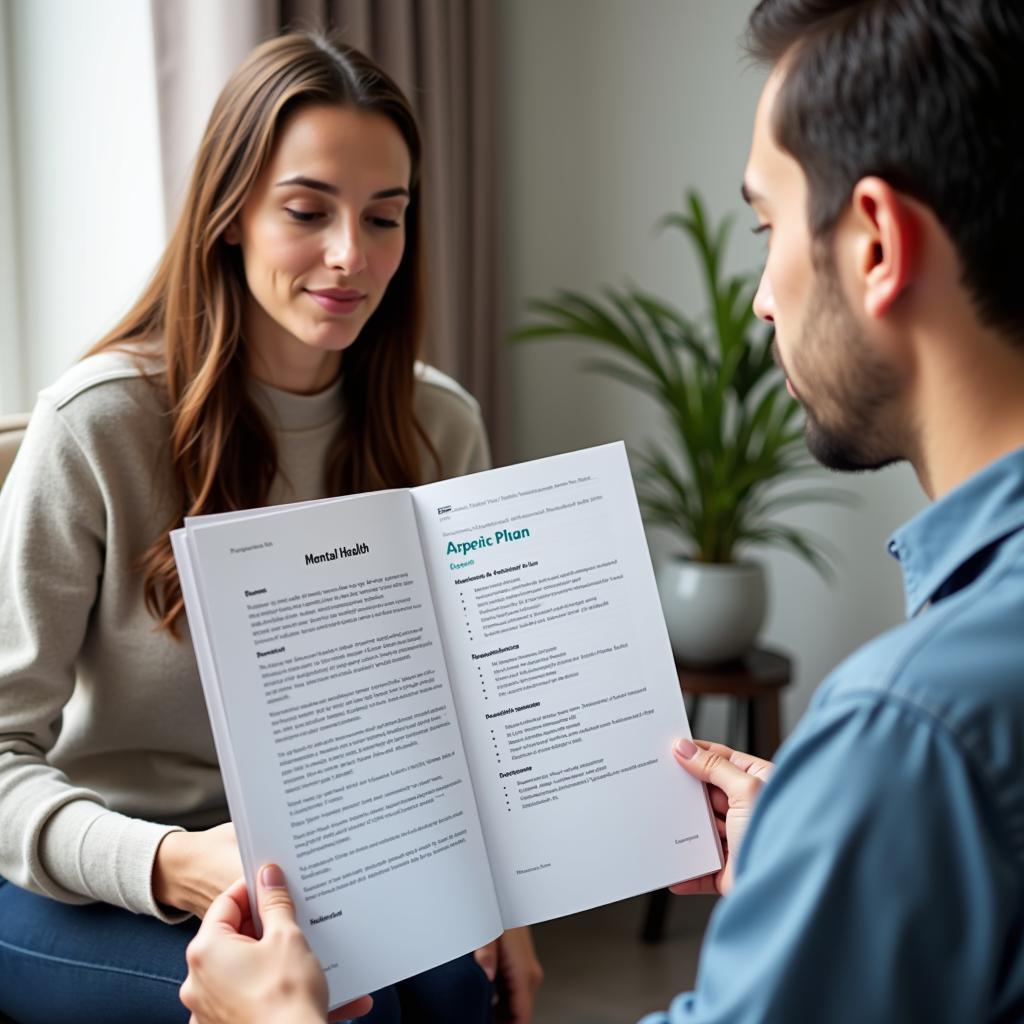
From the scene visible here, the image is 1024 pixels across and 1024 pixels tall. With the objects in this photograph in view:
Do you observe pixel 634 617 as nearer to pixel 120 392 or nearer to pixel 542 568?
pixel 542 568

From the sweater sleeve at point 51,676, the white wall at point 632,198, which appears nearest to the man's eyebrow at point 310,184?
the sweater sleeve at point 51,676

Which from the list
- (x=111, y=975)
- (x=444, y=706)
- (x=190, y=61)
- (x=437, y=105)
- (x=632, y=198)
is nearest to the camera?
(x=444, y=706)

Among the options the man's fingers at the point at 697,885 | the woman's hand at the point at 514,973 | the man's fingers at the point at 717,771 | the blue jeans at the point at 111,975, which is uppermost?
the man's fingers at the point at 717,771

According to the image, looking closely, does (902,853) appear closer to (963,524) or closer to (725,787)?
(963,524)

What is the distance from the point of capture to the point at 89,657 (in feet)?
4.35

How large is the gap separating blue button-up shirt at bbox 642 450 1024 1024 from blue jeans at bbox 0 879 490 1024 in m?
0.68

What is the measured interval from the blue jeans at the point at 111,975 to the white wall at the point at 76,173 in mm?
1069

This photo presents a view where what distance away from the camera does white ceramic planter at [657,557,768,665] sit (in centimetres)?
225

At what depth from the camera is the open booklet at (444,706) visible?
91cm

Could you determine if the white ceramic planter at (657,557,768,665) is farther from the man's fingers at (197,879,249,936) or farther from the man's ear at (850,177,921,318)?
the man's ear at (850,177,921,318)

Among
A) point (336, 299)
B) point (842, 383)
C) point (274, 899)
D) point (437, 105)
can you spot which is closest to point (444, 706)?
point (274, 899)

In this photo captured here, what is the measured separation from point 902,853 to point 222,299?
1050 millimetres

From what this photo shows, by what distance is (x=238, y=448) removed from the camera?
1389 mm

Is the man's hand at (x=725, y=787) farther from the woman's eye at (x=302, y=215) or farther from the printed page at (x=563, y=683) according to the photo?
the woman's eye at (x=302, y=215)
